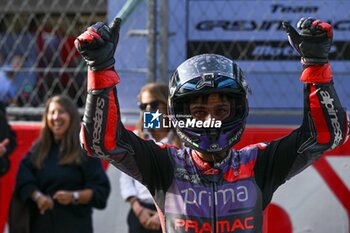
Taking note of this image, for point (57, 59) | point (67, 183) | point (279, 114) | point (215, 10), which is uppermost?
point (215, 10)

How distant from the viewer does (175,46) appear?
5.54m

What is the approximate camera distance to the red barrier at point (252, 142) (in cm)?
514

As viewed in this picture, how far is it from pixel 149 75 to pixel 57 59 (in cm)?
87

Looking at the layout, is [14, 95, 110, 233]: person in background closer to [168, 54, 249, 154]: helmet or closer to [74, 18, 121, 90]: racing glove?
[168, 54, 249, 154]: helmet

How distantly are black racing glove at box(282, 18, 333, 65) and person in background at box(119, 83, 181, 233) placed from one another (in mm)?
2079

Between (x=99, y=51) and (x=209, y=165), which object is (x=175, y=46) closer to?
(x=209, y=165)

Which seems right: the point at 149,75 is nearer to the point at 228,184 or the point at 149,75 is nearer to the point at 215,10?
the point at 215,10

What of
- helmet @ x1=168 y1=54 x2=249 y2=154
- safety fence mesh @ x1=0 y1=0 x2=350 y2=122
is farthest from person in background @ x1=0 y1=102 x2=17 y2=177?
helmet @ x1=168 y1=54 x2=249 y2=154

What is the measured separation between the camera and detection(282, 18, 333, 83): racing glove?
2439mm

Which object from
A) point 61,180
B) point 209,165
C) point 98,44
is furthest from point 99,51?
point 61,180

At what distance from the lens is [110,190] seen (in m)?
5.28

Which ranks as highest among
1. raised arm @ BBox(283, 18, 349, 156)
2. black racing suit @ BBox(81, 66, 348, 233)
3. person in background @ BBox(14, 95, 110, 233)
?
raised arm @ BBox(283, 18, 349, 156)

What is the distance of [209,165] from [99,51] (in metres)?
0.61

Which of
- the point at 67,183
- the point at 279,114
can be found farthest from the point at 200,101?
the point at 279,114
